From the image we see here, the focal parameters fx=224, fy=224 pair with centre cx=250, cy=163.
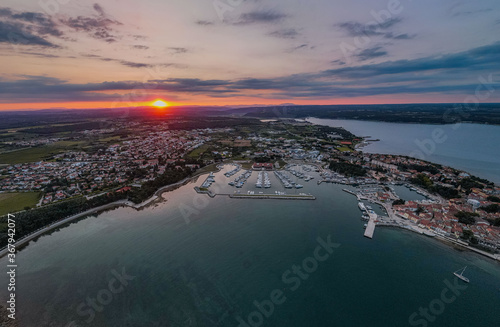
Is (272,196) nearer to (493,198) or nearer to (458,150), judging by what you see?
(493,198)

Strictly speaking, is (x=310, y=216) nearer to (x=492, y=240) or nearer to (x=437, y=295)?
(x=437, y=295)

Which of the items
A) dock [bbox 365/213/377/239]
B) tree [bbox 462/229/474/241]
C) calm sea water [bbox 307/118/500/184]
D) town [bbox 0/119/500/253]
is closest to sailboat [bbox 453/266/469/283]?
town [bbox 0/119/500/253]

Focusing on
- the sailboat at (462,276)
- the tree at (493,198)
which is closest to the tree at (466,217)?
the tree at (493,198)

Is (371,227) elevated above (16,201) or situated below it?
above

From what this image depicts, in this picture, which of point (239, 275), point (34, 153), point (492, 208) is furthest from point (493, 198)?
point (34, 153)

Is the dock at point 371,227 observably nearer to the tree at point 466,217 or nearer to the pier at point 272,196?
the pier at point 272,196

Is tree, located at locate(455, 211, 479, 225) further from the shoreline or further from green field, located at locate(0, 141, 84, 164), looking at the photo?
green field, located at locate(0, 141, 84, 164)

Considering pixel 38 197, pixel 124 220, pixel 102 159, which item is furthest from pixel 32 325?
pixel 102 159
